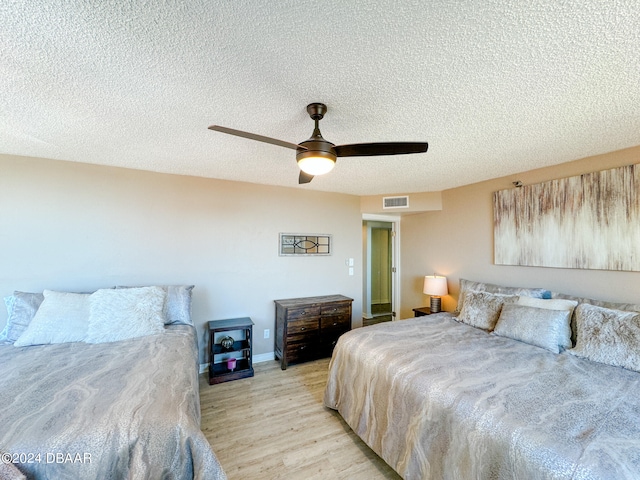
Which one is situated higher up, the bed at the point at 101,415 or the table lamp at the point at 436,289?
the table lamp at the point at 436,289

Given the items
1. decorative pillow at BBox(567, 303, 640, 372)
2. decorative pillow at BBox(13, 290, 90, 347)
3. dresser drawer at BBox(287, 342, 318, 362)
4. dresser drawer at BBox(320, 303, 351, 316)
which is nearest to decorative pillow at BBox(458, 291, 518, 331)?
decorative pillow at BBox(567, 303, 640, 372)

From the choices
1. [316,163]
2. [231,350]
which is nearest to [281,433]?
[231,350]

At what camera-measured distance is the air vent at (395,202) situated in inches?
160

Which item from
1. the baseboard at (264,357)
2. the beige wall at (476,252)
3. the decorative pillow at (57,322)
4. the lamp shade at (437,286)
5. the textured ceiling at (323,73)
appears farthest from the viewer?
the lamp shade at (437,286)

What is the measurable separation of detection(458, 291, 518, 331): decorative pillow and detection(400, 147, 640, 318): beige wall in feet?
1.77

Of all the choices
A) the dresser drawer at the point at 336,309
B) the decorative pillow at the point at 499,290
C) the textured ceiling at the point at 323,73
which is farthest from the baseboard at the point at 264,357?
the textured ceiling at the point at 323,73

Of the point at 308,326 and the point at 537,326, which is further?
the point at 308,326

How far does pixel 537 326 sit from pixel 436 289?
150 cm

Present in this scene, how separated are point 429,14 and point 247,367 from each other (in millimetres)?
3441

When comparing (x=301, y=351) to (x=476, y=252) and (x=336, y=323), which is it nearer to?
(x=336, y=323)

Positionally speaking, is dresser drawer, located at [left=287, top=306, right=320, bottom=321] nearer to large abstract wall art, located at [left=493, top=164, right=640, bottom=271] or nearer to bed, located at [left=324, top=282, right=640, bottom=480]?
bed, located at [left=324, top=282, right=640, bottom=480]

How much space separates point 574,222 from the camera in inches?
101

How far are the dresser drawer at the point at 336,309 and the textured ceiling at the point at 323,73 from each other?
6.93ft

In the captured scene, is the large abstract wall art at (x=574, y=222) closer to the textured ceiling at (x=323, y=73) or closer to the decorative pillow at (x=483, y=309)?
the textured ceiling at (x=323, y=73)
